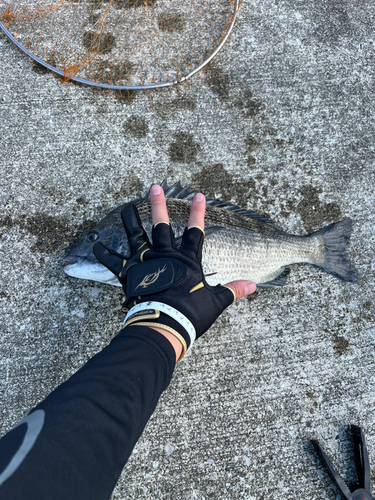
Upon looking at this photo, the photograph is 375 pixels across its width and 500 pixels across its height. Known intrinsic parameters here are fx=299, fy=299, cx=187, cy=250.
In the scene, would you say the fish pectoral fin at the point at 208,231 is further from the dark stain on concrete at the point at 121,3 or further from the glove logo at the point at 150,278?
the dark stain on concrete at the point at 121,3

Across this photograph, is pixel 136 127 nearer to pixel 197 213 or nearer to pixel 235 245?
pixel 197 213

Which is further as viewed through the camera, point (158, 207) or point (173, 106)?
point (173, 106)

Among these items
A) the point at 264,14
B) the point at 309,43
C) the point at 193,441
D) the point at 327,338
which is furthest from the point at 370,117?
the point at 193,441

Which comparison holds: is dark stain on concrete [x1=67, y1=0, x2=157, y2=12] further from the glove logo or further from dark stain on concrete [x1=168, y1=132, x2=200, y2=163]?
the glove logo

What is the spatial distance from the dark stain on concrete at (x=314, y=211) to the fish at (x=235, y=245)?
146 millimetres

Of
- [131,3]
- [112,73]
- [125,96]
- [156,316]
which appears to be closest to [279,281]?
[156,316]

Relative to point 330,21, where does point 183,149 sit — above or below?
below

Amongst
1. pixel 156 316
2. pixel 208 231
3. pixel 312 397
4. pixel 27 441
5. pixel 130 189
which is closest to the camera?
pixel 27 441

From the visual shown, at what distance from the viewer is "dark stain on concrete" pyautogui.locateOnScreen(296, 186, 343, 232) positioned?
2.78 m

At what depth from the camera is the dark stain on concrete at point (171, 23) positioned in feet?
9.61

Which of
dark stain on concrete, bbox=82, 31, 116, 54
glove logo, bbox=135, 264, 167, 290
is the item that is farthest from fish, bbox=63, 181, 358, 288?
dark stain on concrete, bbox=82, 31, 116, 54

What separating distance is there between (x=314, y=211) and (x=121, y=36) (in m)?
2.51

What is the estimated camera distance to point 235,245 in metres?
2.32

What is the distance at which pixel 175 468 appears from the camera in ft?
7.61
